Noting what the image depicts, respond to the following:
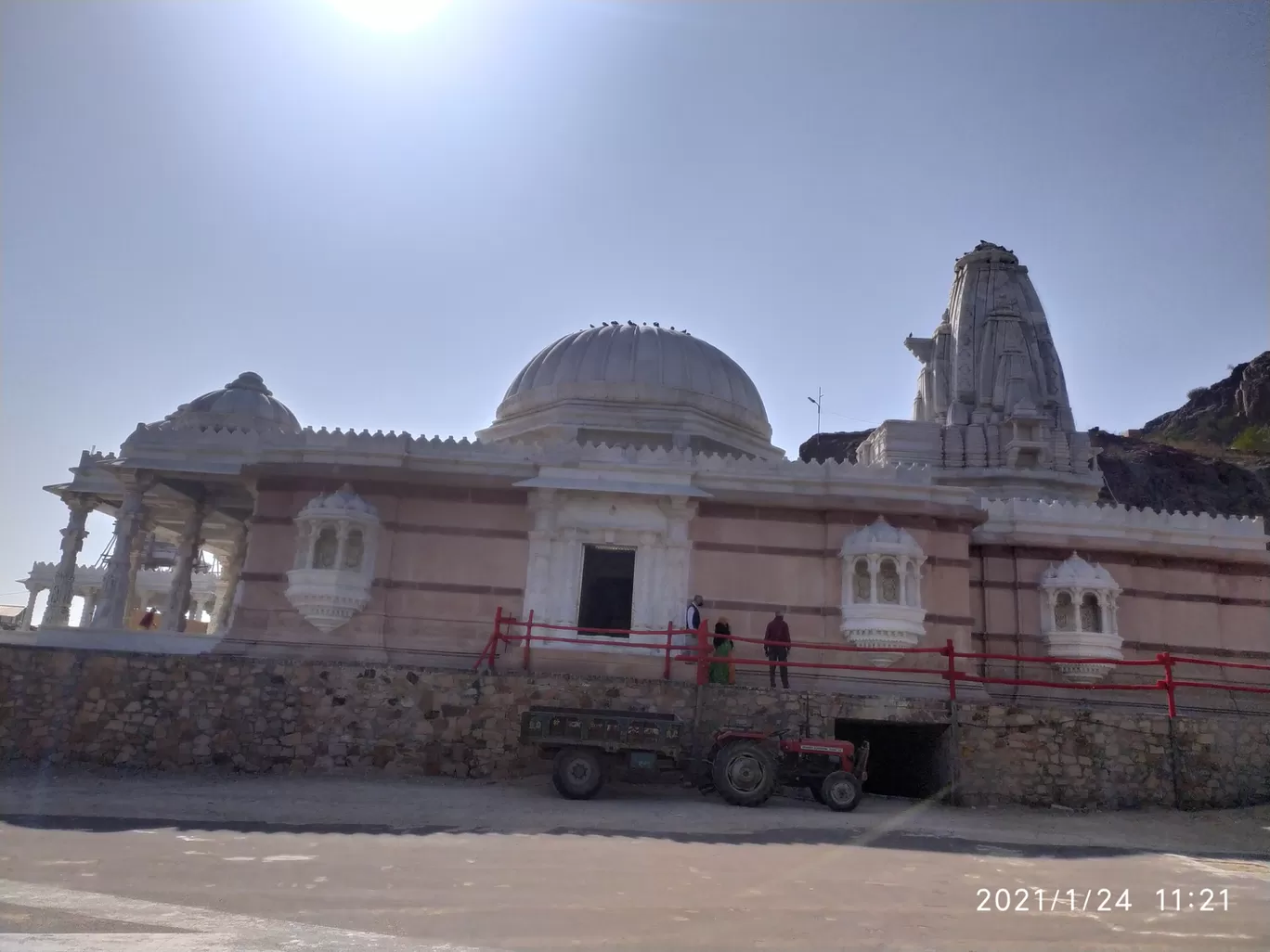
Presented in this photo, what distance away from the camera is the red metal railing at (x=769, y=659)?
12.2 m

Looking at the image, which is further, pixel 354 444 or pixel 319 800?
pixel 354 444

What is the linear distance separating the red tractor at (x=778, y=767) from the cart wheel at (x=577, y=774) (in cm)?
142

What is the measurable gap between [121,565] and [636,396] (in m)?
10.5

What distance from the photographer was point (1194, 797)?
12062 millimetres

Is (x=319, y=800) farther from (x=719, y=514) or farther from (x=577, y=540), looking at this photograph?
(x=719, y=514)

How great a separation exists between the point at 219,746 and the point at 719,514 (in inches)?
330

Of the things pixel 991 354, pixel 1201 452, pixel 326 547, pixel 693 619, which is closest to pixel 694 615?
pixel 693 619

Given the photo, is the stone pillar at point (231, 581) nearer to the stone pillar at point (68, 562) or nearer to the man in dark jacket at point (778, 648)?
the stone pillar at point (68, 562)

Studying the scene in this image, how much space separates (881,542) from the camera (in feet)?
49.8

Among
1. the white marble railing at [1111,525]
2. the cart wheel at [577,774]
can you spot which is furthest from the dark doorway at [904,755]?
the white marble railing at [1111,525]

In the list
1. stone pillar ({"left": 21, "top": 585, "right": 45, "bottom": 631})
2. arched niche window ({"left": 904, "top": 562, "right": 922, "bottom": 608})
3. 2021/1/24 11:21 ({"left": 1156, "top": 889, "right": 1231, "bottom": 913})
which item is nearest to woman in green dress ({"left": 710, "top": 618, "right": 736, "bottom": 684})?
arched niche window ({"left": 904, "top": 562, "right": 922, "bottom": 608})

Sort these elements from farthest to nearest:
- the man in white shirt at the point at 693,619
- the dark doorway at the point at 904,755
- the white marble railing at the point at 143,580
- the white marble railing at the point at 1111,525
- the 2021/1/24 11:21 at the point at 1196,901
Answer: the white marble railing at the point at 143,580 < the white marble railing at the point at 1111,525 < the man in white shirt at the point at 693,619 < the dark doorway at the point at 904,755 < the 2021/1/24 11:21 at the point at 1196,901

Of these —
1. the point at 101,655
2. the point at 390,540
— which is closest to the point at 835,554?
the point at 390,540

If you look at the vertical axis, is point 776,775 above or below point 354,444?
below
